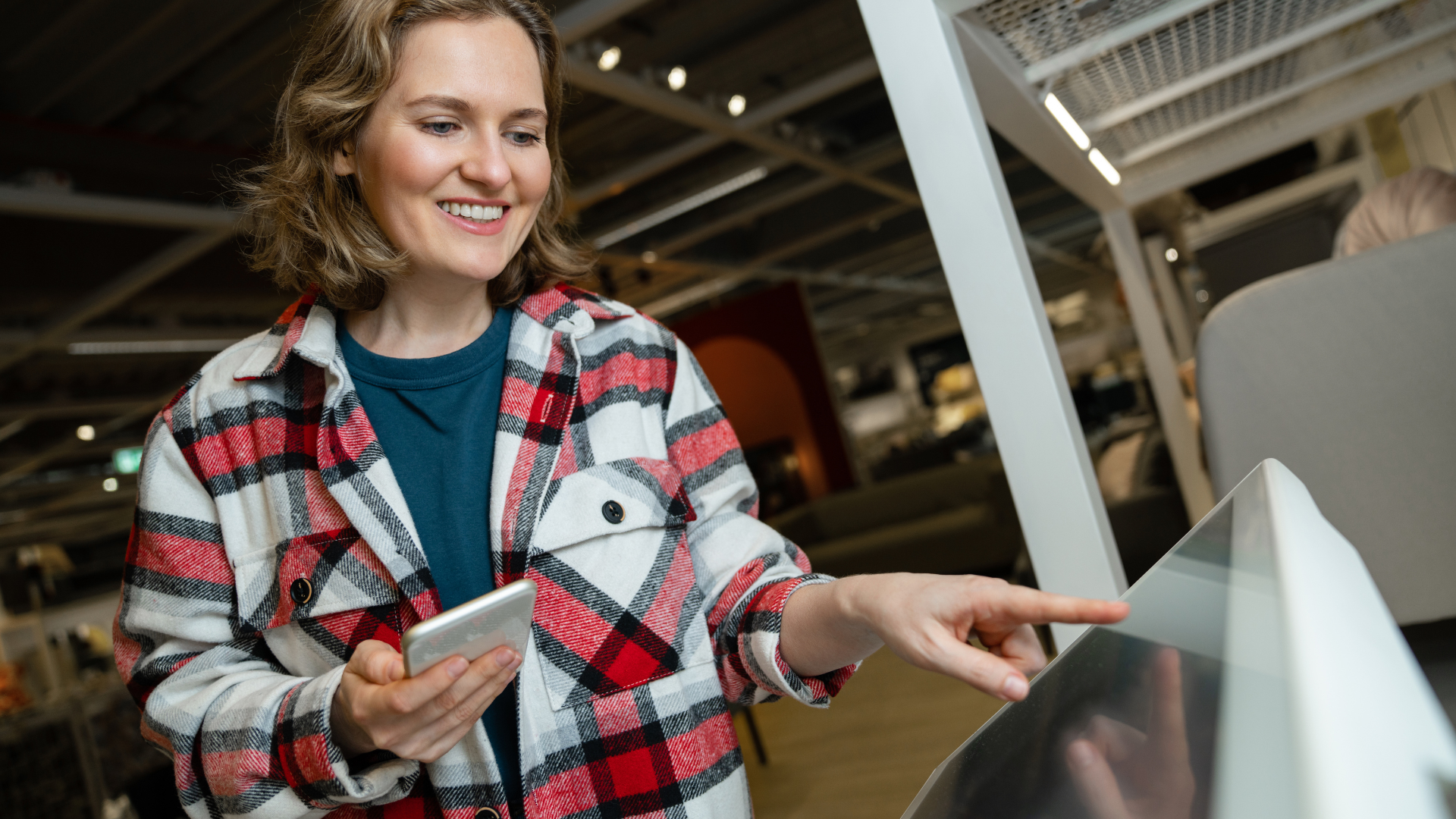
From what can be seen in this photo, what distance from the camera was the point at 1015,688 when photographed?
54 cm

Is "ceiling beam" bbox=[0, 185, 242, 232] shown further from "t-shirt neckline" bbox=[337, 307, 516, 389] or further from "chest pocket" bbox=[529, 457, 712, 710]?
"chest pocket" bbox=[529, 457, 712, 710]

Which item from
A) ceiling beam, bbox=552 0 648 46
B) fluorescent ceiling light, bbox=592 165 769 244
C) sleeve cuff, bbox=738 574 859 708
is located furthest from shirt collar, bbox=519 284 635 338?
fluorescent ceiling light, bbox=592 165 769 244

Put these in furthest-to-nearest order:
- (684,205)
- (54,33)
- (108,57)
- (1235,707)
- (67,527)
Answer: (67,527) < (684,205) < (108,57) < (54,33) < (1235,707)

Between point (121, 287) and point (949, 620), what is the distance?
6199 mm

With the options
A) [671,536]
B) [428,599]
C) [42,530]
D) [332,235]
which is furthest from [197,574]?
[42,530]

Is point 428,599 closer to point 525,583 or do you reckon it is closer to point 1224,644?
point 525,583

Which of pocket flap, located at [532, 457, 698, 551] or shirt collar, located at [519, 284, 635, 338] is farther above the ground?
shirt collar, located at [519, 284, 635, 338]

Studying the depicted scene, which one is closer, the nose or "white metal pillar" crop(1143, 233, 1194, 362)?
the nose

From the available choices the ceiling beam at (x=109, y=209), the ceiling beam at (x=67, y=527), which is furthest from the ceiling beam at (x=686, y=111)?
the ceiling beam at (x=67, y=527)

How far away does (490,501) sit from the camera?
0.94 metres

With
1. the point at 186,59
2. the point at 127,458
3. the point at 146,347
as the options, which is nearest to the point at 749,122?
the point at 186,59

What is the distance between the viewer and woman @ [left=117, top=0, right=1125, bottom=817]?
0.89 metres

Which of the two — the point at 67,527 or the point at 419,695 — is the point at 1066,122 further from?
the point at 67,527

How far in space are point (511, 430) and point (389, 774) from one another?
0.35 meters
